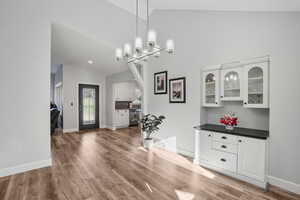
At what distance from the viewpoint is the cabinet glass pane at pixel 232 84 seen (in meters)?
2.63

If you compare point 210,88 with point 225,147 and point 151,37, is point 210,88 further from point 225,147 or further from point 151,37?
point 151,37

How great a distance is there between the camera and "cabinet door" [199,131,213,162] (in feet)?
8.92

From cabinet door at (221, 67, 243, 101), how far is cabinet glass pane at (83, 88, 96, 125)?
5.54 m

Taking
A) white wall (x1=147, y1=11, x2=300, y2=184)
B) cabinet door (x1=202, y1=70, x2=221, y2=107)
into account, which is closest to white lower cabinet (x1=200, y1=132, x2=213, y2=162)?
white wall (x1=147, y1=11, x2=300, y2=184)

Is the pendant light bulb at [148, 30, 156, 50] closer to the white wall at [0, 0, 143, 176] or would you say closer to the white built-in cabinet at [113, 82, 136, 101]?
the white wall at [0, 0, 143, 176]

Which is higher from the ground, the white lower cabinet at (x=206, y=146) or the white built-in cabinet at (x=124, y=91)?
the white built-in cabinet at (x=124, y=91)

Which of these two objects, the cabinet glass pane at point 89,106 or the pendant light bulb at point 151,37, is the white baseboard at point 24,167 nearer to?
the pendant light bulb at point 151,37

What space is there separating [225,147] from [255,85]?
3.81ft

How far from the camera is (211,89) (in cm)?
297

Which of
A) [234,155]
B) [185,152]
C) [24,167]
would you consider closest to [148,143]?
[185,152]

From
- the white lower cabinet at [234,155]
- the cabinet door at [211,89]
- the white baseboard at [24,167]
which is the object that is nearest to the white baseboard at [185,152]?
the white lower cabinet at [234,155]

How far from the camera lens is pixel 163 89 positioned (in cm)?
390

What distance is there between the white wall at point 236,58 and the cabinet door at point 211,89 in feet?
0.52

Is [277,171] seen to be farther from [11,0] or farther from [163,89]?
[11,0]
